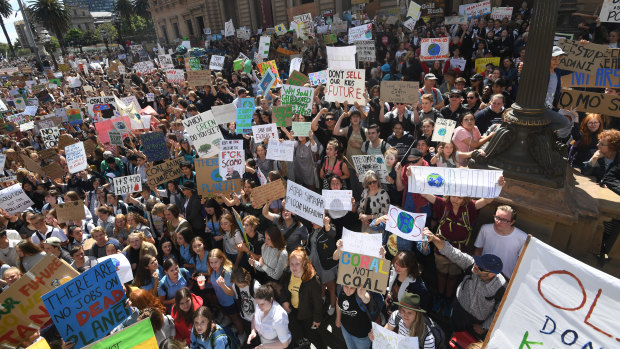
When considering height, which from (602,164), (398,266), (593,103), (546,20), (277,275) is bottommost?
(277,275)

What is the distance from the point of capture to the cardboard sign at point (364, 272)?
10.9ft

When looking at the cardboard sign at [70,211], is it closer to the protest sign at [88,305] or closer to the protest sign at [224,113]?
the protest sign at [88,305]

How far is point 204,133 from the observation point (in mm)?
6777

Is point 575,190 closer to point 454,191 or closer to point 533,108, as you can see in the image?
point 533,108

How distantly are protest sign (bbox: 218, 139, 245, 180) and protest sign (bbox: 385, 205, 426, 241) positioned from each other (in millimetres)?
2985

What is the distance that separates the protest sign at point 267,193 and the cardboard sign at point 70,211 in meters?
3.30

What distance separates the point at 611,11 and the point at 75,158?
11202mm

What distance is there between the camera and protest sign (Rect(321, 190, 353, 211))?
4340 mm

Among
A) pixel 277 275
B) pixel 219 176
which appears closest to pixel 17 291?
pixel 277 275

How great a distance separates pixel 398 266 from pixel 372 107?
13.5 ft

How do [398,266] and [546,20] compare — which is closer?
[398,266]

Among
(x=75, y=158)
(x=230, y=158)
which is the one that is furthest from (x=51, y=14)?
(x=230, y=158)

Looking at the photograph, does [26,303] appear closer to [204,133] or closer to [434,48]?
[204,133]

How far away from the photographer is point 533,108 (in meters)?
4.03
